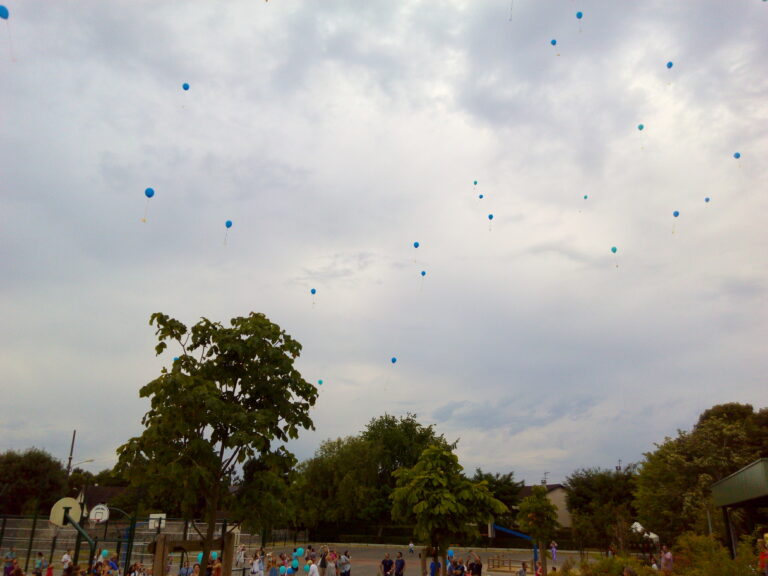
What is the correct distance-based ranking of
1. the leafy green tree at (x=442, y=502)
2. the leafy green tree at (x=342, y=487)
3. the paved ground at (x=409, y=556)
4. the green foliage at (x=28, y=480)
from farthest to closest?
the leafy green tree at (x=342, y=487), the green foliage at (x=28, y=480), the paved ground at (x=409, y=556), the leafy green tree at (x=442, y=502)

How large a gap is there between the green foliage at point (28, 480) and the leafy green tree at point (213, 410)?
49.8 meters

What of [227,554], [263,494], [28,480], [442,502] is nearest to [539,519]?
[442,502]

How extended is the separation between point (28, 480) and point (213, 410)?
5356 centimetres

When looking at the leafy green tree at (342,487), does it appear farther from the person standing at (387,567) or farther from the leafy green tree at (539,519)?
the person standing at (387,567)

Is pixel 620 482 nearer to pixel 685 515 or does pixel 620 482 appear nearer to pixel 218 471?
pixel 685 515

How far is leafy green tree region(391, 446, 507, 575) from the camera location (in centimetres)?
1638

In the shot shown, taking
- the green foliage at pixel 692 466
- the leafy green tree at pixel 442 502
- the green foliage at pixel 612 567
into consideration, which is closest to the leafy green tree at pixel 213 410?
the leafy green tree at pixel 442 502

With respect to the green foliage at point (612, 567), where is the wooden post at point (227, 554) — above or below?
above

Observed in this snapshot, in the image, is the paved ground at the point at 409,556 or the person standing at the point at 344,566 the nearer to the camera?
the person standing at the point at 344,566

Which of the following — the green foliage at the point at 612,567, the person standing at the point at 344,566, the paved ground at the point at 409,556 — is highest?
the green foliage at the point at 612,567

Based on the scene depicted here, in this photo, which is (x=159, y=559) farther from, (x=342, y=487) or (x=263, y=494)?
(x=342, y=487)

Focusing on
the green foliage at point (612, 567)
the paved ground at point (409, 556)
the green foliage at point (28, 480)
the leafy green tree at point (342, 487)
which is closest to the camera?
the green foliage at point (612, 567)

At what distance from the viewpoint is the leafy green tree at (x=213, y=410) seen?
1013 centimetres

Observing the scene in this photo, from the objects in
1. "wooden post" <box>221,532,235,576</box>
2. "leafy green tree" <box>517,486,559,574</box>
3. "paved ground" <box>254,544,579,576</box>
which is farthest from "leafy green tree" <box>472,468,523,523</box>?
"wooden post" <box>221,532,235,576</box>
